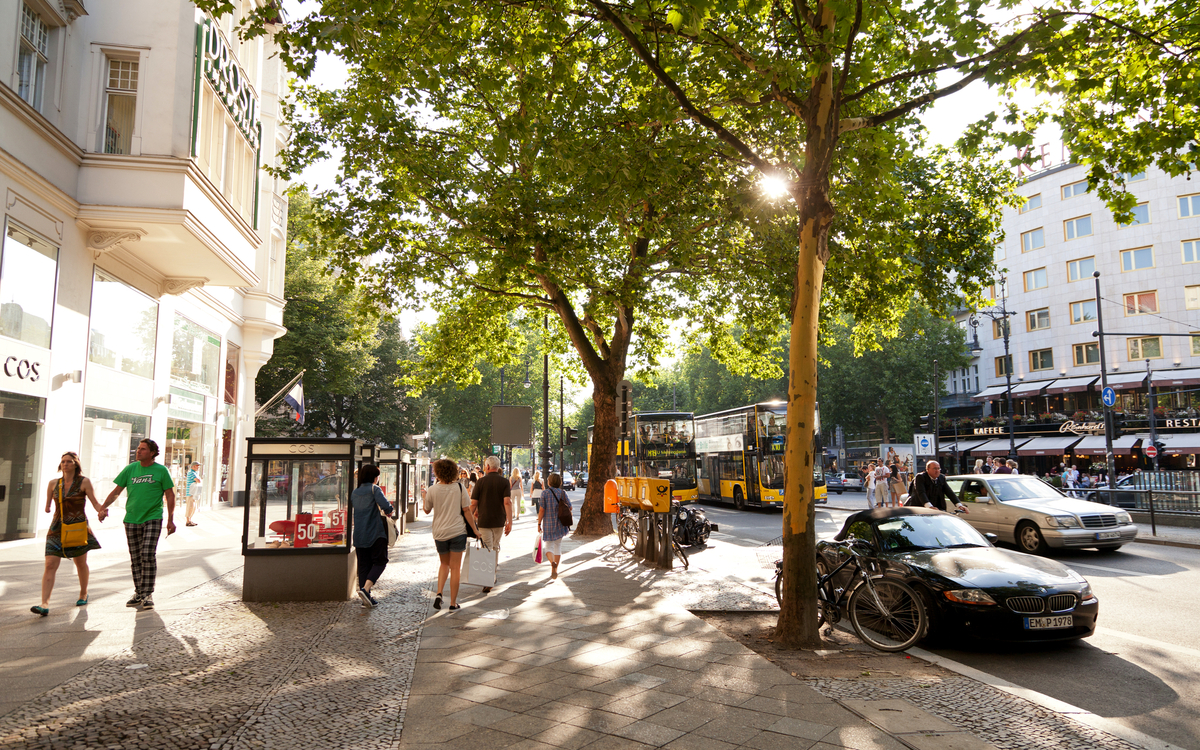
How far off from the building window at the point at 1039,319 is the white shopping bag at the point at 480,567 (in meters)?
48.0

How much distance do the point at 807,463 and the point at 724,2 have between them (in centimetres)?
452

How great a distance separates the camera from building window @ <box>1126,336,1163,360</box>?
4069 cm

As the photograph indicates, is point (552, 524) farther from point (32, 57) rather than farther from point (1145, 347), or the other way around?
point (1145, 347)

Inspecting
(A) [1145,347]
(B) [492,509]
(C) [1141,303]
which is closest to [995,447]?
(A) [1145,347]

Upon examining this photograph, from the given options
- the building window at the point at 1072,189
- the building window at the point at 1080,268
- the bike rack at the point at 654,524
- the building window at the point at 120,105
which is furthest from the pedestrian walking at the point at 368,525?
the building window at the point at 1072,189

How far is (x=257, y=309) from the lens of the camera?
94.0 ft

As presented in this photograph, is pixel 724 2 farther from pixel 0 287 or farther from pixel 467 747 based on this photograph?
pixel 0 287

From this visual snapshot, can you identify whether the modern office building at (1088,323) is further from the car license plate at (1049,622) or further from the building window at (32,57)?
the building window at (32,57)

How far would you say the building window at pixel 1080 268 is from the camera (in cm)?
4475

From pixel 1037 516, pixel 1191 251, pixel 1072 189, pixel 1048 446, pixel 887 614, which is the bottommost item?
pixel 887 614

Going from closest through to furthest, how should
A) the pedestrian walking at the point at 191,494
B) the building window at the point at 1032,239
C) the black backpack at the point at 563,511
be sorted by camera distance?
the black backpack at the point at 563,511
the pedestrian walking at the point at 191,494
the building window at the point at 1032,239

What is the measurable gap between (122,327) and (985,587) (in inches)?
740

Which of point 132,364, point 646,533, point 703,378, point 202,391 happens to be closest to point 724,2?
point 646,533

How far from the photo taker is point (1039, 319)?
158 ft
